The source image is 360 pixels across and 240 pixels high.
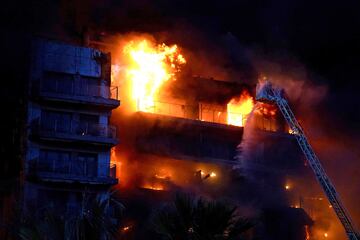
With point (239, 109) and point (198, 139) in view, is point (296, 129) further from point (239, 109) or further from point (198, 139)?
point (198, 139)

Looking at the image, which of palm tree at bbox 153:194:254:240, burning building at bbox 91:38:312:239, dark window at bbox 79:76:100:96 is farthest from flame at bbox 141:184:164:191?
palm tree at bbox 153:194:254:240

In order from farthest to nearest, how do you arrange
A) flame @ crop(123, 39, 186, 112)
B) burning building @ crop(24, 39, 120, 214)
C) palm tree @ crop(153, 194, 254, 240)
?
flame @ crop(123, 39, 186, 112) → burning building @ crop(24, 39, 120, 214) → palm tree @ crop(153, 194, 254, 240)

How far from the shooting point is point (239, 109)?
2562 inches

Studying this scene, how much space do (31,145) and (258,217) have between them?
21.7m

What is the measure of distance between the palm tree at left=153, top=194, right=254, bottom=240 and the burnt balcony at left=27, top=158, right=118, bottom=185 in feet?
84.1

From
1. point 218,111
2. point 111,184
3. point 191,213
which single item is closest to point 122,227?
point 111,184

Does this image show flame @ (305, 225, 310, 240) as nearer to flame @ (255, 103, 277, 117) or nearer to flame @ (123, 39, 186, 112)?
flame @ (255, 103, 277, 117)

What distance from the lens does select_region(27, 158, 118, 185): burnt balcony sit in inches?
1914

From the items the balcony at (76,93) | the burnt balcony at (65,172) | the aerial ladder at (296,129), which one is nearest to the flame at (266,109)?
the aerial ladder at (296,129)

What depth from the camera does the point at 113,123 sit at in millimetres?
56438

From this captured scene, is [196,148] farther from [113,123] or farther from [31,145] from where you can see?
[31,145]

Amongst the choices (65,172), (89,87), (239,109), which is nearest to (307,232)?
(239,109)

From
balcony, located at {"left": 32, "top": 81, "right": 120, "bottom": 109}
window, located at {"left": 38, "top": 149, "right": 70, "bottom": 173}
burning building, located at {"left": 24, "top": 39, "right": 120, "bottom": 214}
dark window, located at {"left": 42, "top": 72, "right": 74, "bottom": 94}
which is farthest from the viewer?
dark window, located at {"left": 42, "top": 72, "right": 74, "bottom": 94}

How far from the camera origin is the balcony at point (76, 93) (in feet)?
167
